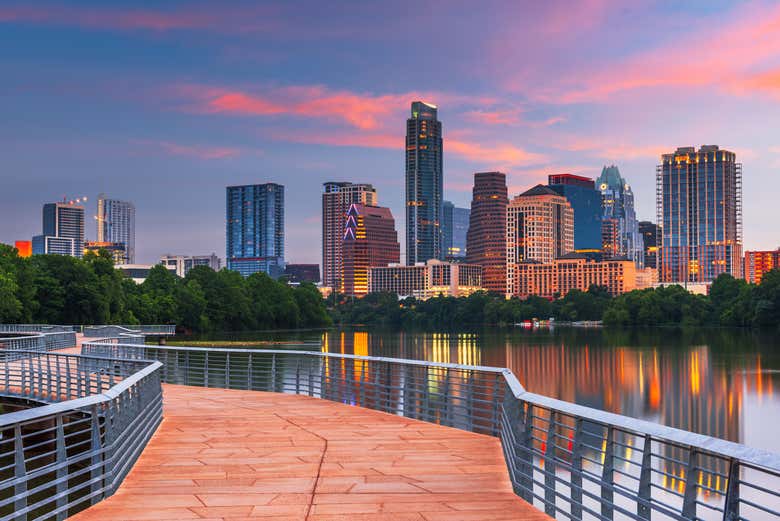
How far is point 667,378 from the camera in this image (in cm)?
6950

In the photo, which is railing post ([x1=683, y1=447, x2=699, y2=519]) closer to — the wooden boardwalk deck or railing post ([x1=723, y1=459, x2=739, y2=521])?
railing post ([x1=723, y1=459, x2=739, y2=521])

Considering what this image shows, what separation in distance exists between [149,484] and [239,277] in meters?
157

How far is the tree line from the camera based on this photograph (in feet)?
338

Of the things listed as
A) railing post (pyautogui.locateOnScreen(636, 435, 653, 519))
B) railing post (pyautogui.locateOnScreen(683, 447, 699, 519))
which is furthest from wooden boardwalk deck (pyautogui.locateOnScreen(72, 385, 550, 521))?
railing post (pyautogui.locateOnScreen(683, 447, 699, 519))

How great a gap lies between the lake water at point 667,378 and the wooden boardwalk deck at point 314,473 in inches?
1193

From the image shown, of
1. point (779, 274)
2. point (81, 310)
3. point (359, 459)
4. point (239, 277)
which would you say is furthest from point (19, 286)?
point (779, 274)

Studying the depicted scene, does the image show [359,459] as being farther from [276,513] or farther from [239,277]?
[239,277]

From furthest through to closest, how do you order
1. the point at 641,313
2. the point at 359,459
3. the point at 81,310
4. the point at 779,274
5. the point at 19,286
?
the point at 641,313 < the point at 779,274 < the point at 81,310 < the point at 19,286 < the point at 359,459

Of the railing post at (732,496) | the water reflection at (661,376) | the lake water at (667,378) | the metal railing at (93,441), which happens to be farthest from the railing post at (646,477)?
the lake water at (667,378)

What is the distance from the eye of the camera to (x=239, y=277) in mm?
165750

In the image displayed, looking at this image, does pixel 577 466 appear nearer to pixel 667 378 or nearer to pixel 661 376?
pixel 667 378

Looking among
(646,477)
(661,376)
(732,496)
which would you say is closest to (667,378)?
(661,376)

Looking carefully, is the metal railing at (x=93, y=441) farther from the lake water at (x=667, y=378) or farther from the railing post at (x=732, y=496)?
the lake water at (x=667, y=378)

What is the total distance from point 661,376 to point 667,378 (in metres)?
1.44
